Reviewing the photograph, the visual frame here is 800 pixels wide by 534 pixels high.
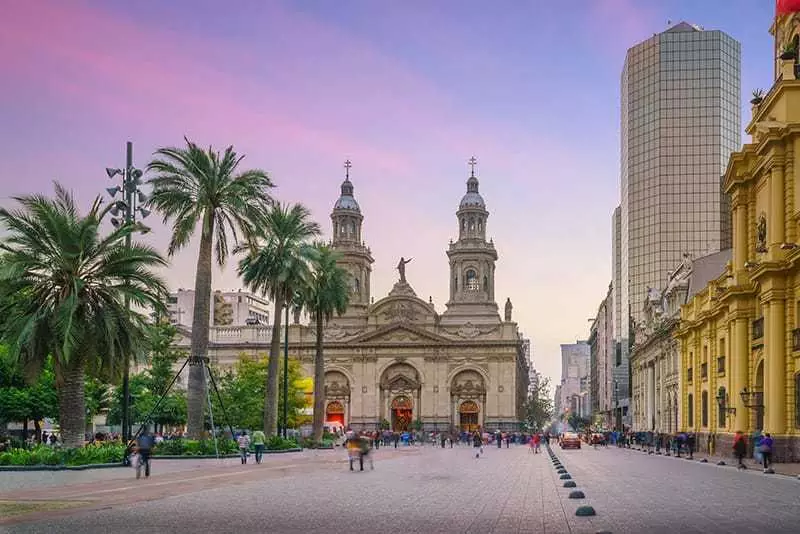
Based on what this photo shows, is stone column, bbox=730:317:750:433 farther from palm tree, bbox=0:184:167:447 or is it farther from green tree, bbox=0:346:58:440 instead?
green tree, bbox=0:346:58:440

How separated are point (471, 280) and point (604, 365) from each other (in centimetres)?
4203

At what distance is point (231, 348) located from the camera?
123812mm

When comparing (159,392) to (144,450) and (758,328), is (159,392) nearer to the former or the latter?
(758,328)

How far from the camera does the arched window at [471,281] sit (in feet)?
404

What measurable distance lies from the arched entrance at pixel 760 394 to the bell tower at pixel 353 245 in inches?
3302

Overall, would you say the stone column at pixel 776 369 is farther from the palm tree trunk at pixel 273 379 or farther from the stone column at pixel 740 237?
the palm tree trunk at pixel 273 379

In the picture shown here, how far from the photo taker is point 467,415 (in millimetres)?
119500

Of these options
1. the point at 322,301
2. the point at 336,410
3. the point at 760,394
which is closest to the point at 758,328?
the point at 760,394

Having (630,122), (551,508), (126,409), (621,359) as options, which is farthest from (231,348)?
(551,508)

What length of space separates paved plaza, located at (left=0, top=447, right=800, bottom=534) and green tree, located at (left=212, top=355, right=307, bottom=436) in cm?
5147

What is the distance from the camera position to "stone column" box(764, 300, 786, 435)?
38.9 m

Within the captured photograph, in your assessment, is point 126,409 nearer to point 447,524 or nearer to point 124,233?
point 124,233

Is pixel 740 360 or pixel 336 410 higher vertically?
pixel 740 360

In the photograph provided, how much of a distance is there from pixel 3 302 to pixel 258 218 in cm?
1342
